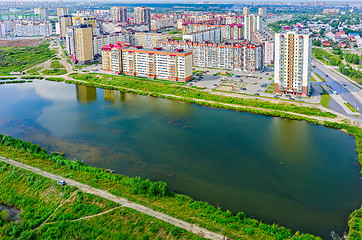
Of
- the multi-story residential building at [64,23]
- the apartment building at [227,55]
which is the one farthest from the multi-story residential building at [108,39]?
the multi-story residential building at [64,23]

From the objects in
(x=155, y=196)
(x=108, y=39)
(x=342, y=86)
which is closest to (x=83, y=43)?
(x=108, y=39)

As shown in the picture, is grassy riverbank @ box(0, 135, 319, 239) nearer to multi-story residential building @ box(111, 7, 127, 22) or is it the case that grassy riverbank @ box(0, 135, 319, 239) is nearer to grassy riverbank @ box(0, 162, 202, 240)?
grassy riverbank @ box(0, 162, 202, 240)

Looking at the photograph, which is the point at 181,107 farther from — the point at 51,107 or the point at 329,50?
the point at 329,50

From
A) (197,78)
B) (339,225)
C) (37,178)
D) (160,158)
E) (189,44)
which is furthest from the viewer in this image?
(189,44)

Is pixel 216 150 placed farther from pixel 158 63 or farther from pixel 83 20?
pixel 83 20

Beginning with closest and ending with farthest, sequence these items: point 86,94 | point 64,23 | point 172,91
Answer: point 172,91 < point 86,94 < point 64,23

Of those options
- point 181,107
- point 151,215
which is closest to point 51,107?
point 181,107
